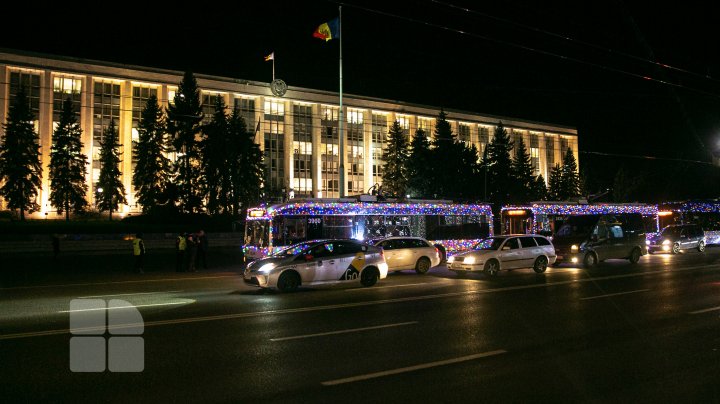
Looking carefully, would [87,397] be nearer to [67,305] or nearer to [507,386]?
[507,386]

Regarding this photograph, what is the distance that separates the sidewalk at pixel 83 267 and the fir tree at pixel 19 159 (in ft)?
76.7

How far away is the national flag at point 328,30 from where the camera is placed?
28.4 meters

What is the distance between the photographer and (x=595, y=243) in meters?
24.2

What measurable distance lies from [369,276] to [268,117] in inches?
2507

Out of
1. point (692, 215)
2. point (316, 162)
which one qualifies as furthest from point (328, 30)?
point (316, 162)

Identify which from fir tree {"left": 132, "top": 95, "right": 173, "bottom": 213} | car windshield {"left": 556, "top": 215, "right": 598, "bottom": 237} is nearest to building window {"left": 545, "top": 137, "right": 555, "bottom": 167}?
fir tree {"left": 132, "top": 95, "right": 173, "bottom": 213}

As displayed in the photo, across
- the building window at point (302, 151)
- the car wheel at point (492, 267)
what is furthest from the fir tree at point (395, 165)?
the car wheel at point (492, 267)

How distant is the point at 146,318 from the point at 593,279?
553 inches

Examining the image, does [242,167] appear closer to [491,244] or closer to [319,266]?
[491,244]

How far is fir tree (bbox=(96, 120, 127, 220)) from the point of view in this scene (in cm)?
6544

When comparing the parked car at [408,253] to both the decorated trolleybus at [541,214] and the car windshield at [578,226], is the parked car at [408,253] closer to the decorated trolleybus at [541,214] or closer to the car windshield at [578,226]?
the car windshield at [578,226]

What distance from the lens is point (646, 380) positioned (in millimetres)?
6531

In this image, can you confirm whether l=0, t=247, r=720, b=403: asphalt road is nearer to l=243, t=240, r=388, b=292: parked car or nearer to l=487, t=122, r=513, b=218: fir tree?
l=243, t=240, r=388, b=292: parked car

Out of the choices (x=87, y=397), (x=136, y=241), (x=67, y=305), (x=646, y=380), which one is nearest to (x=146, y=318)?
(x=67, y=305)
